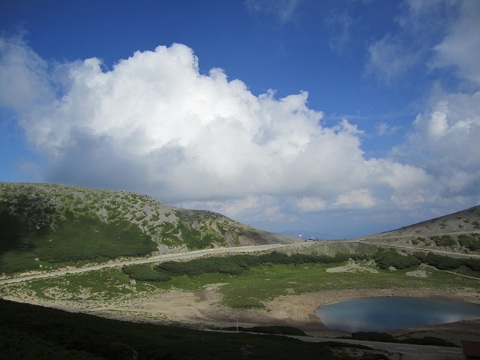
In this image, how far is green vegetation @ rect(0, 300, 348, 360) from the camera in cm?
2422

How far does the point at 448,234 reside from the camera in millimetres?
136875

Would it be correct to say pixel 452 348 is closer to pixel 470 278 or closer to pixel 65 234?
pixel 470 278

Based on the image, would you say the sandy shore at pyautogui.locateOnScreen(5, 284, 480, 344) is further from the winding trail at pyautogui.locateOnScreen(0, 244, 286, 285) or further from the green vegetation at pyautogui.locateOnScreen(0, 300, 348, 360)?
the green vegetation at pyautogui.locateOnScreen(0, 300, 348, 360)

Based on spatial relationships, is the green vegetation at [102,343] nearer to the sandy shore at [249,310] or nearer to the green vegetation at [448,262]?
the sandy shore at [249,310]

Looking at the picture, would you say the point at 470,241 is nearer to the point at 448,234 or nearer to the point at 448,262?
the point at 448,234

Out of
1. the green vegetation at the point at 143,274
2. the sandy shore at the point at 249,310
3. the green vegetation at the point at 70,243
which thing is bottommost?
the sandy shore at the point at 249,310

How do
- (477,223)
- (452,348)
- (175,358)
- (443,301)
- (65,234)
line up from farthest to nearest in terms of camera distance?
1. (477,223)
2. (65,234)
3. (443,301)
4. (452,348)
5. (175,358)

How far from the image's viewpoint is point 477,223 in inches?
5566

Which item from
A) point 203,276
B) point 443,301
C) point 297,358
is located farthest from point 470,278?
point 297,358

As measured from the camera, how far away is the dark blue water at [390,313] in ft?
217

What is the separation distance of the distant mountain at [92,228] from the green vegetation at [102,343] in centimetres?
7502

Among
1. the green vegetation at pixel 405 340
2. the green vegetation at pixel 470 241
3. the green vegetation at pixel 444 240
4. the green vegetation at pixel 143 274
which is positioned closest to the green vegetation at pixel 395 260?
the green vegetation at pixel 444 240

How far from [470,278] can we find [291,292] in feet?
184

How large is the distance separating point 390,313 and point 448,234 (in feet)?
266
